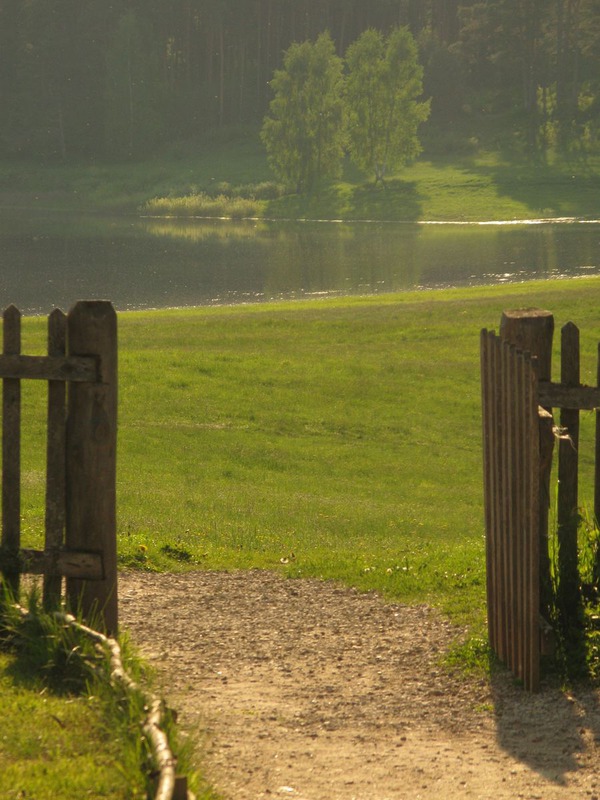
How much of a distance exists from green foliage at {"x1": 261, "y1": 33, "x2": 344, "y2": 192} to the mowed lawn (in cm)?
6757

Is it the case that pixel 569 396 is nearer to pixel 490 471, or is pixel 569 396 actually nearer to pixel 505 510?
pixel 490 471

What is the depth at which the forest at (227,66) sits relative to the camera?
11288cm

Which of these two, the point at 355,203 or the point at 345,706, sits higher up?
the point at 355,203

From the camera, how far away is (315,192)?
315 feet

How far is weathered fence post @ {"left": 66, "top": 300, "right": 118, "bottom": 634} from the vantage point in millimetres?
7426

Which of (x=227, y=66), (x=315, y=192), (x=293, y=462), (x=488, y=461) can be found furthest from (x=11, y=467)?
(x=227, y=66)

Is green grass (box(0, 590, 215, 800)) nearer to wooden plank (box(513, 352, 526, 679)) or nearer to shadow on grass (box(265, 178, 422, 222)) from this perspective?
wooden plank (box(513, 352, 526, 679))

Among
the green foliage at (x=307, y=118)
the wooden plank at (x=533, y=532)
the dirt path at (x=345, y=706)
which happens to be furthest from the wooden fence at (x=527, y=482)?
the green foliage at (x=307, y=118)

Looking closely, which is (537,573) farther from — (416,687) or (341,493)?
(341,493)

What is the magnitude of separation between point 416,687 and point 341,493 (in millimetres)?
8221

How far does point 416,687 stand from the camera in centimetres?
774

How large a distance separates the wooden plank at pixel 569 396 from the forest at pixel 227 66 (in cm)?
9903

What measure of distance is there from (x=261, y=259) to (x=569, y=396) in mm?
49564

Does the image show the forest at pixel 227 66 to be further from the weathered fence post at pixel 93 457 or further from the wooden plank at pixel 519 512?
the weathered fence post at pixel 93 457
